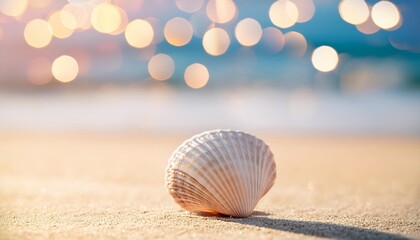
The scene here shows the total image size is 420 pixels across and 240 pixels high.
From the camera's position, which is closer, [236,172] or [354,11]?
[236,172]

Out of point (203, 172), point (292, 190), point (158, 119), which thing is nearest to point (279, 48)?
point (158, 119)

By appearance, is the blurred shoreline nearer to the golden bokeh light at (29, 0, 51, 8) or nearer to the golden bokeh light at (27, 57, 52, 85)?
the golden bokeh light at (27, 57, 52, 85)

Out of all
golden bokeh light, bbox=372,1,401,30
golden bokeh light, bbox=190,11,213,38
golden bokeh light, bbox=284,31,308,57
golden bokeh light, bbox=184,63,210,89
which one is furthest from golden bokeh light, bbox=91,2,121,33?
golden bokeh light, bbox=372,1,401,30

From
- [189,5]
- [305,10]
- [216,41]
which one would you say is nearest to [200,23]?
[189,5]

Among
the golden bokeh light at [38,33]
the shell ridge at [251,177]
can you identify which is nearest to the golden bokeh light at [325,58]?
the golden bokeh light at [38,33]

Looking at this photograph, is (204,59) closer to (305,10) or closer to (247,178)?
(305,10)
